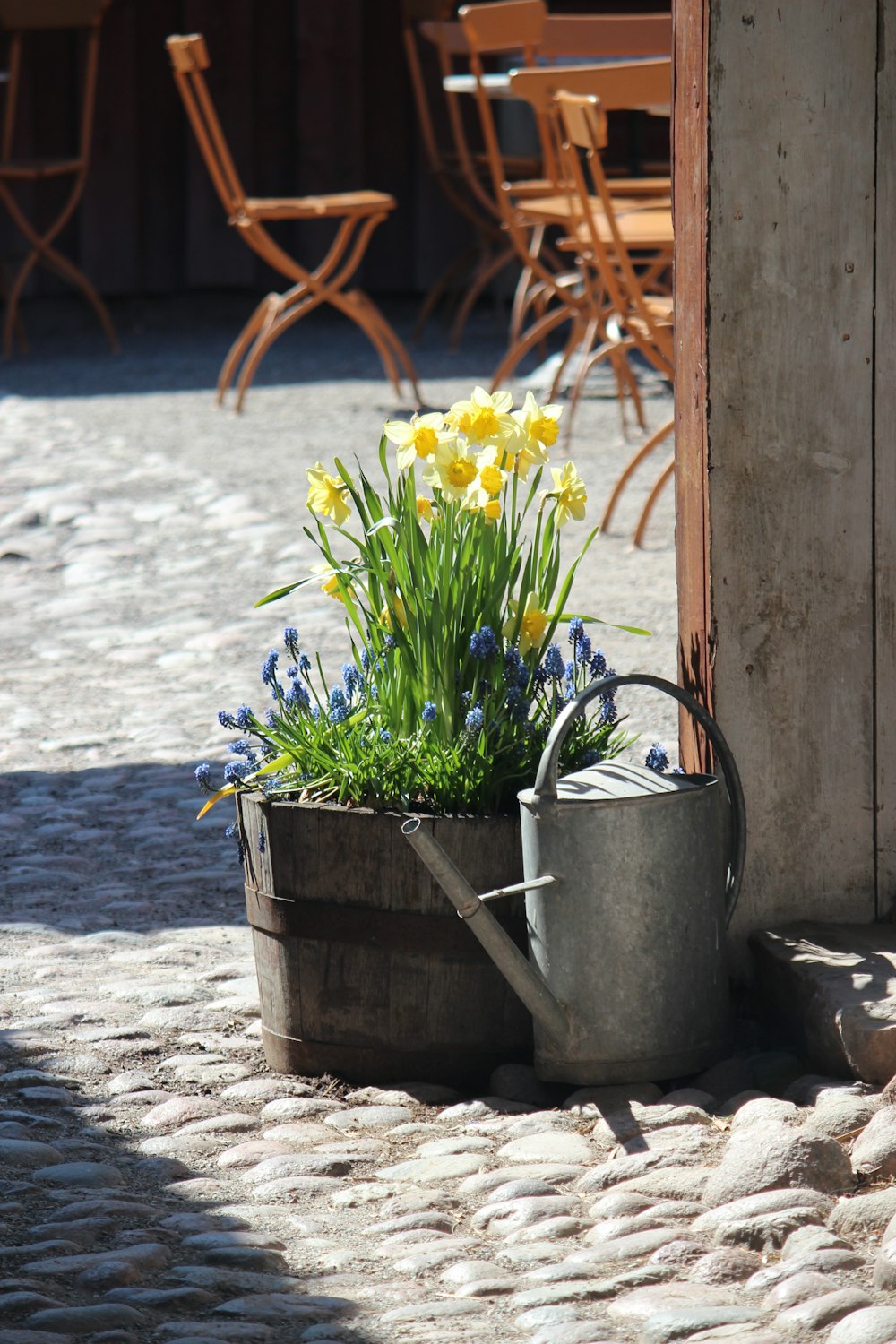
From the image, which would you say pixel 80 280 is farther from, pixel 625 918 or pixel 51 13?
pixel 625 918

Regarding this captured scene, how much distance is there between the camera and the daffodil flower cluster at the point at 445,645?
2.55m

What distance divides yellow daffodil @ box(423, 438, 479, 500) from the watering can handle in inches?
13.6

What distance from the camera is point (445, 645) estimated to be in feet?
8.57

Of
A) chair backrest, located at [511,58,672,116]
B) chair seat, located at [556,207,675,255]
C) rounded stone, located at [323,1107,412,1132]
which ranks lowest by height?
rounded stone, located at [323,1107,412,1132]

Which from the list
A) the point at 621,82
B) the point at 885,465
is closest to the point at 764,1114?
the point at 885,465

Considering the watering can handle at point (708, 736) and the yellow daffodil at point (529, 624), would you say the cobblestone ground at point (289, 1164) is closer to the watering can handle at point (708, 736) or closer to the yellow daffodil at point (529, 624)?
the watering can handle at point (708, 736)

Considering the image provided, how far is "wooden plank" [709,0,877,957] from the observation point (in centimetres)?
247

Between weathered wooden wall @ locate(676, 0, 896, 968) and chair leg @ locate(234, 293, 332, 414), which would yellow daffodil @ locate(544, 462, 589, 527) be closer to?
weathered wooden wall @ locate(676, 0, 896, 968)

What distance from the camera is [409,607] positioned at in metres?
2.64

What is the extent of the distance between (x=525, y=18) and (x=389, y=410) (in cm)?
206

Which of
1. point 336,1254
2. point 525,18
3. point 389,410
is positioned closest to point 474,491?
point 336,1254

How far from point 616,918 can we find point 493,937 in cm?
17

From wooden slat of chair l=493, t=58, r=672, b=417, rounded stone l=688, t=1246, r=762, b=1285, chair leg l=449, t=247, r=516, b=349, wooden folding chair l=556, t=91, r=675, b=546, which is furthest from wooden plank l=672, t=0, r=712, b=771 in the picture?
chair leg l=449, t=247, r=516, b=349

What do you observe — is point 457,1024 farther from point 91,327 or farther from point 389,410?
point 91,327
